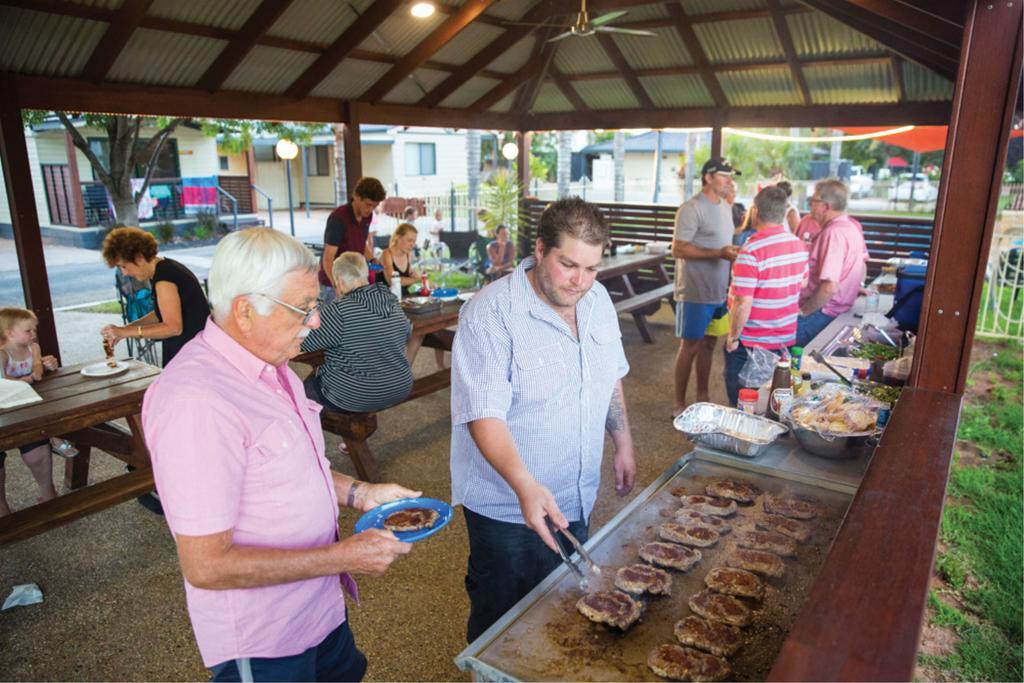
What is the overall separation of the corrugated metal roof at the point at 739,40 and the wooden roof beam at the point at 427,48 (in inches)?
116

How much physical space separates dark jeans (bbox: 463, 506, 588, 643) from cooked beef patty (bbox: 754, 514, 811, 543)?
2.35 ft

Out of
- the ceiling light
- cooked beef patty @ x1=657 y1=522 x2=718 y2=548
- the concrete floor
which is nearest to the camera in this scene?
cooked beef patty @ x1=657 y1=522 x2=718 y2=548

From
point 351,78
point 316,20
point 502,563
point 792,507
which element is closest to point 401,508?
point 502,563

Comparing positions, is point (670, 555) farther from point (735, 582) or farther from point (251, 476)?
point (251, 476)

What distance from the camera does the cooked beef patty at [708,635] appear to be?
1.69 metres

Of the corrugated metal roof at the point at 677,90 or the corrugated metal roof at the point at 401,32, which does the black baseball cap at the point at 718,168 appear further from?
the corrugated metal roof at the point at 677,90

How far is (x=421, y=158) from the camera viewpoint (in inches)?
919

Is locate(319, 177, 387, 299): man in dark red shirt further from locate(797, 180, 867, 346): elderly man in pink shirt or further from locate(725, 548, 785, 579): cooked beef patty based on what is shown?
locate(725, 548, 785, 579): cooked beef patty

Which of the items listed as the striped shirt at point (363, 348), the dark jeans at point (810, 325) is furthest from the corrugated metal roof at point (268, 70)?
the dark jeans at point (810, 325)

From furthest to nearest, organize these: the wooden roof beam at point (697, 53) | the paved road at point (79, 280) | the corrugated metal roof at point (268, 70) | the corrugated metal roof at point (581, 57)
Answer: the paved road at point (79, 280) → the corrugated metal roof at point (581, 57) → the wooden roof beam at point (697, 53) → the corrugated metal roof at point (268, 70)

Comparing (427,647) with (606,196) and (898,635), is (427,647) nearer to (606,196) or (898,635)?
(898,635)

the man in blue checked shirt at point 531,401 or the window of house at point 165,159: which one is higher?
the window of house at point 165,159

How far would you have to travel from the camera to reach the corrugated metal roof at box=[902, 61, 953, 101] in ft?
25.3

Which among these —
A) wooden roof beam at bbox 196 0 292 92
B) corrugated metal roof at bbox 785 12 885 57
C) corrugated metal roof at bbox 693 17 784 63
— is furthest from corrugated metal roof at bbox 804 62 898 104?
wooden roof beam at bbox 196 0 292 92
